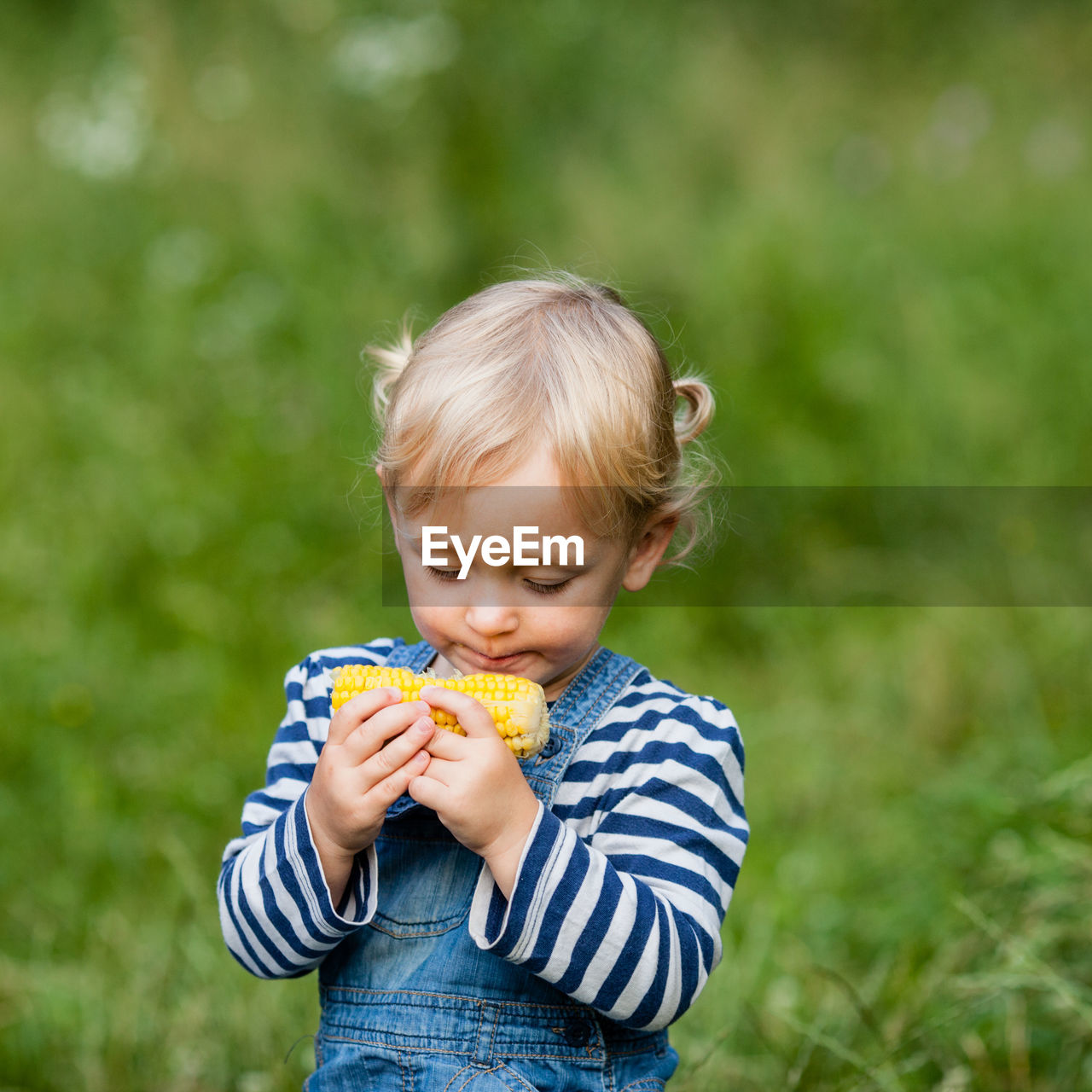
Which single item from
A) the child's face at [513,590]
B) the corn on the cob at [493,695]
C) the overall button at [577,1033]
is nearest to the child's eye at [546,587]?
the child's face at [513,590]

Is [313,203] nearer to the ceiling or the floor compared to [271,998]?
nearer to the ceiling

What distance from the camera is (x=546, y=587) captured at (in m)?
1.61

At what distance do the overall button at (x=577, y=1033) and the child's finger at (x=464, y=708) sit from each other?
1.35 ft

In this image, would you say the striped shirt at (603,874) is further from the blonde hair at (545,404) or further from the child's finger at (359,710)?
the blonde hair at (545,404)

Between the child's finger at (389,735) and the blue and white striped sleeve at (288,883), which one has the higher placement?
the child's finger at (389,735)

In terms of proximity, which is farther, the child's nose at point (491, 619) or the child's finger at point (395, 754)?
the child's nose at point (491, 619)

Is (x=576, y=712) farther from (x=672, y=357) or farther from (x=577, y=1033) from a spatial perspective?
(x=672, y=357)

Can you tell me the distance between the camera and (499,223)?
5.46m

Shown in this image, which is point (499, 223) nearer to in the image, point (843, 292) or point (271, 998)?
point (843, 292)

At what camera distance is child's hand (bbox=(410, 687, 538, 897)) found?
1453 millimetres

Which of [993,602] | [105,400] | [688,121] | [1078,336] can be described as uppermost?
[688,121]

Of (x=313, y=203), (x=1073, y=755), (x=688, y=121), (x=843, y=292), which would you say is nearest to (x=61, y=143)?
(x=313, y=203)

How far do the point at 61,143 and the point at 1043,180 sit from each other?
4.95 metres

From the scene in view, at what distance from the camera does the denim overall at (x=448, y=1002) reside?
1560mm
